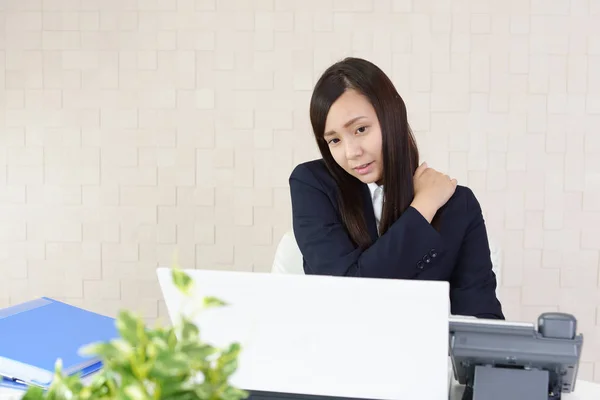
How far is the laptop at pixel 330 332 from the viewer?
992mm

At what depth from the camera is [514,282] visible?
3125 mm

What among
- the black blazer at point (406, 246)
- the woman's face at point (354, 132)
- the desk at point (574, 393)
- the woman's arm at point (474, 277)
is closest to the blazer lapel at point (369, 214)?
the black blazer at point (406, 246)

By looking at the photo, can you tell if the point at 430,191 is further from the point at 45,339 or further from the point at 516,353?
the point at 45,339

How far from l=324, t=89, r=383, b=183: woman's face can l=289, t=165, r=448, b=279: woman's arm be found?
158mm

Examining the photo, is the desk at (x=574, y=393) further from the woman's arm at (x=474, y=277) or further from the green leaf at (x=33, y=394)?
the green leaf at (x=33, y=394)

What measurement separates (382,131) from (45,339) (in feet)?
3.28

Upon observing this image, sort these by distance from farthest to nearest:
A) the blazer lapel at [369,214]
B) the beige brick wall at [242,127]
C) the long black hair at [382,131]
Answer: the beige brick wall at [242,127]
the blazer lapel at [369,214]
the long black hair at [382,131]

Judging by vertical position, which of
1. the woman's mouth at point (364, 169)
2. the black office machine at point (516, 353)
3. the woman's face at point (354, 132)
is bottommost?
the black office machine at point (516, 353)

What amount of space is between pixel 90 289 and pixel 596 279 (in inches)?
89.0

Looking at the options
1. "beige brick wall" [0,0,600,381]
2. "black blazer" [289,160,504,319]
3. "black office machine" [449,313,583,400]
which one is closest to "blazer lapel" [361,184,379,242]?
"black blazer" [289,160,504,319]

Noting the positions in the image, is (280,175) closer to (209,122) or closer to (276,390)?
(209,122)

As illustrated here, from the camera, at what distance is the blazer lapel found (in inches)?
81.5

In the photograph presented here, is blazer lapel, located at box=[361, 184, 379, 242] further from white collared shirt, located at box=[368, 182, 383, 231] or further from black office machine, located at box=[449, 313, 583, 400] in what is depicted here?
black office machine, located at box=[449, 313, 583, 400]

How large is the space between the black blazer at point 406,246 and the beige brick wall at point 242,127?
1046 mm
